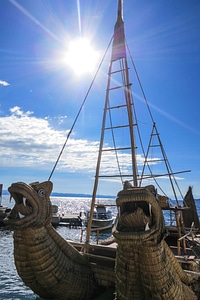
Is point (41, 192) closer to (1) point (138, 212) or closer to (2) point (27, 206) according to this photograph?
(2) point (27, 206)

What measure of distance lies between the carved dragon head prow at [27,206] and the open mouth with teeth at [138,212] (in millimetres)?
3294

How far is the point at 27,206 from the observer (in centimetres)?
719

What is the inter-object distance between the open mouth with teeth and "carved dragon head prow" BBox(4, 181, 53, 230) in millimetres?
3294

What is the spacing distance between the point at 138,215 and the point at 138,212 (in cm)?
5

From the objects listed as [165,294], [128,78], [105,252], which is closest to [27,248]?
[105,252]

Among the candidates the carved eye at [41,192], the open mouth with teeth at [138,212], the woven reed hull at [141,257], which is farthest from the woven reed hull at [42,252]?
the open mouth with teeth at [138,212]

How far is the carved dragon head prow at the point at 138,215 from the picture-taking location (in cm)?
432

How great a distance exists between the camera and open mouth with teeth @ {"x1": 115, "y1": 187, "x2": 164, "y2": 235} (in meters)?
4.34

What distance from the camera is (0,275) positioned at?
16.5 metres

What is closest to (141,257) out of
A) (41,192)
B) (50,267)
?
(41,192)

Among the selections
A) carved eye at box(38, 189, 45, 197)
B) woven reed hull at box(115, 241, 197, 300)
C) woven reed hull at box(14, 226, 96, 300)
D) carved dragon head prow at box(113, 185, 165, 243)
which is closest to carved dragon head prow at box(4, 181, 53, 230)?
carved eye at box(38, 189, 45, 197)

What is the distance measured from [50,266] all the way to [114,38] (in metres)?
9.68

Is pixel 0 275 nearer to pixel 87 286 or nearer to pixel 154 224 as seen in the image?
pixel 87 286

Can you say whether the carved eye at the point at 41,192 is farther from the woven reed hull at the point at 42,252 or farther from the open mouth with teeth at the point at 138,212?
the open mouth with teeth at the point at 138,212
